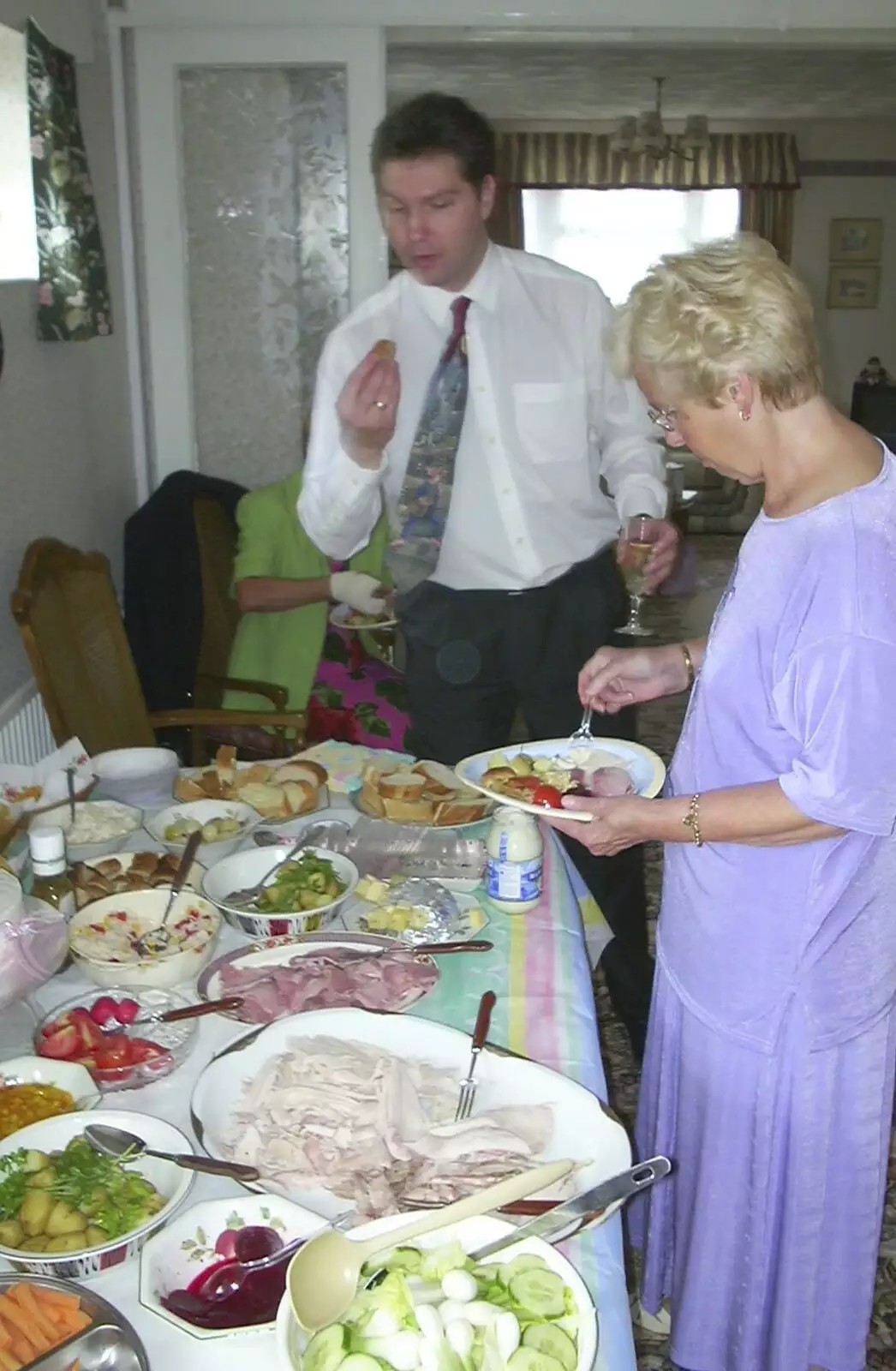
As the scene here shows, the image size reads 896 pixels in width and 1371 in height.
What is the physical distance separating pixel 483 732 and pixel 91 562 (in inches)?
38.9

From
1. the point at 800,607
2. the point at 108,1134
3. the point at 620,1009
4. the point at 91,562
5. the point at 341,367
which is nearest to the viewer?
the point at 108,1134

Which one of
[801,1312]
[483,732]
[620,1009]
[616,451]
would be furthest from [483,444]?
[801,1312]

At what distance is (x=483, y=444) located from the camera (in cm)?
221

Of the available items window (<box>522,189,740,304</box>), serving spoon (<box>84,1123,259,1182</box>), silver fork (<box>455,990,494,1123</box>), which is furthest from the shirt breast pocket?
window (<box>522,189,740,304</box>)

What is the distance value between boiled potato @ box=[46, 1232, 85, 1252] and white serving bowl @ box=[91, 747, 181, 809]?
1.01 meters

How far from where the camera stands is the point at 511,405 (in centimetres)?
222

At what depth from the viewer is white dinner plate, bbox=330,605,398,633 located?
2873 mm

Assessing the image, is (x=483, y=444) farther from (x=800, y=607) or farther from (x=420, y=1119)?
(x=420, y=1119)

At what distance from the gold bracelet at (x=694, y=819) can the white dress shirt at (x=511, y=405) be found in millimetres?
989

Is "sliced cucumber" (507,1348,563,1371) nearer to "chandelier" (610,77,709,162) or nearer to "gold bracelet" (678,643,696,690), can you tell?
"gold bracelet" (678,643,696,690)

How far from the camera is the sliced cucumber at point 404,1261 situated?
82 centimetres

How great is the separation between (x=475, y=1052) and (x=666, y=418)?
73 cm

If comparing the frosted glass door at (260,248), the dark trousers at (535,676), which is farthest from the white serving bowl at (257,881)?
the frosted glass door at (260,248)

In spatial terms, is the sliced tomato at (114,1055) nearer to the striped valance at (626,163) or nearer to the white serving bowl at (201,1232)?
the white serving bowl at (201,1232)
